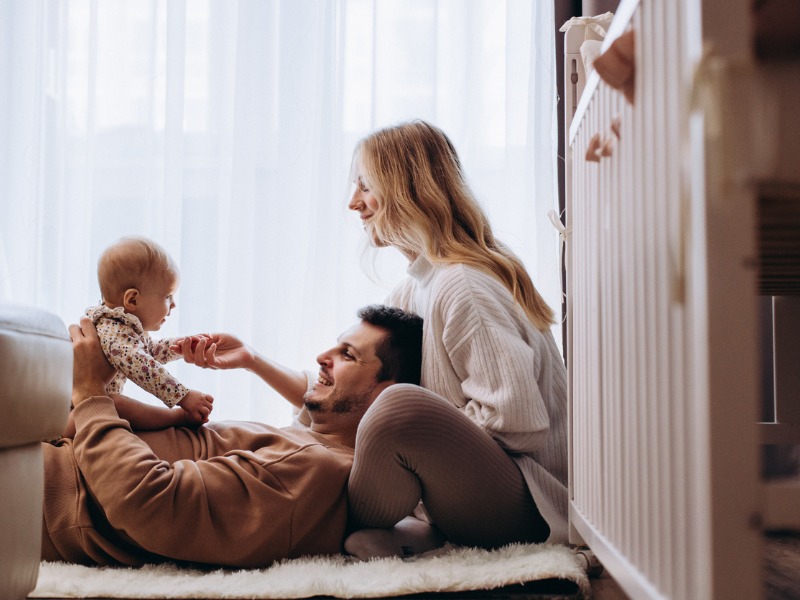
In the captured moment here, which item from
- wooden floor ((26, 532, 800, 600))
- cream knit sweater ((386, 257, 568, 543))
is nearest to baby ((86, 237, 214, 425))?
cream knit sweater ((386, 257, 568, 543))

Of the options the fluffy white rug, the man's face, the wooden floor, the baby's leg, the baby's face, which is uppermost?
the baby's face

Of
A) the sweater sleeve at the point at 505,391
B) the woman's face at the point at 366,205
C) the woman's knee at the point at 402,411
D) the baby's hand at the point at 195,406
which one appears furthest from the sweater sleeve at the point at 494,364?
the baby's hand at the point at 195,406

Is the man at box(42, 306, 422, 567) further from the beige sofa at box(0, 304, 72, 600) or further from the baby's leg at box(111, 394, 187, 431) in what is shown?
the beige sofa at box(0, 304, 72, 600)

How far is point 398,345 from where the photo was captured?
5.44 feet

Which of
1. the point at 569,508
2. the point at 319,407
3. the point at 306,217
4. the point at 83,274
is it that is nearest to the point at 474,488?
the point at 569,508

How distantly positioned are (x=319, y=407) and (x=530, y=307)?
0.49 meters

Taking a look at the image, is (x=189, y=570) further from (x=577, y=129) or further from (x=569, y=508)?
(x=577, y=129)

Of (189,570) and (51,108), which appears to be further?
(51,108)

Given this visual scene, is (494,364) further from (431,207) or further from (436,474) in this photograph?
(431,207)

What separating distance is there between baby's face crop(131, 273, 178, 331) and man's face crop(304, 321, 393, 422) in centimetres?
36

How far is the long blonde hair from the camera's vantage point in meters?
1.68

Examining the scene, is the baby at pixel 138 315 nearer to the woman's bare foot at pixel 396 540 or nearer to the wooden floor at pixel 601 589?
the woman's bare foot at pixel 396 540

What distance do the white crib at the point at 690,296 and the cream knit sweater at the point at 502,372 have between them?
17.1 inches

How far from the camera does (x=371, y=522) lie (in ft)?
4.53
